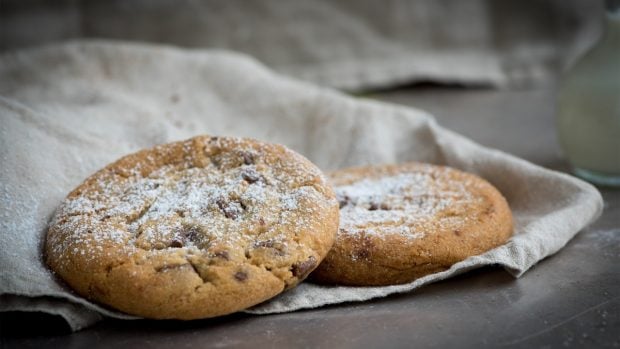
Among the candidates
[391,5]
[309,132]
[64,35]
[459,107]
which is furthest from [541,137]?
[64,35]

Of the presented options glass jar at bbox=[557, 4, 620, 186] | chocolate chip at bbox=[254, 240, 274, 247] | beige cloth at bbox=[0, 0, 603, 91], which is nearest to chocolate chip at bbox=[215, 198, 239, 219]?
chocolate chip at bbox=[254, 240, 274, 247]

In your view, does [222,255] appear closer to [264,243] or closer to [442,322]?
[264,243]

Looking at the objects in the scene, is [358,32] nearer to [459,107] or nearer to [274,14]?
[274,14]

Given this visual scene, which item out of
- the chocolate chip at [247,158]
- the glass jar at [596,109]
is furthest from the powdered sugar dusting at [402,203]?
the glass jar at [596,109]

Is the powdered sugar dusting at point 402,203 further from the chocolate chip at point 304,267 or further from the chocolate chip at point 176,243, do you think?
the chocolate chip at point 176,243

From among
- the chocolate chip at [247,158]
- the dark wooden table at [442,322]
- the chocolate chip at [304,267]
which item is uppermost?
the chocolate chip at [247,158]

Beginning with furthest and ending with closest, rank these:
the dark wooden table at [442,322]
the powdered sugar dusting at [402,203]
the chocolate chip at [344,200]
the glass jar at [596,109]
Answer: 1. the glass jar at [596,109]
2. the chocolate chip at [344,200]
3. the powdered sugar dusting at [402,203]
4. the dark wooden table at [442,322]

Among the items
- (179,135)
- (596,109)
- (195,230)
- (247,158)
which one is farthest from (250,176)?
(596,109)
